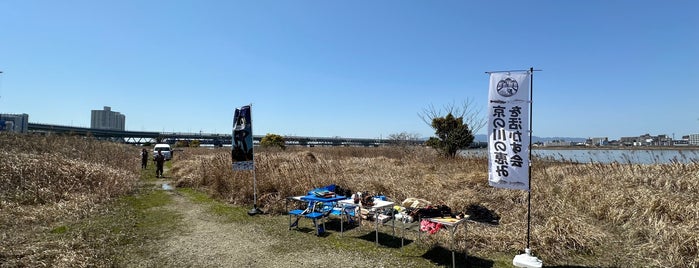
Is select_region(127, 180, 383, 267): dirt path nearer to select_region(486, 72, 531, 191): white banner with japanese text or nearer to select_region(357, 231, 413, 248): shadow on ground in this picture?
select_region(357, 231, 413, 248): shadow on ground

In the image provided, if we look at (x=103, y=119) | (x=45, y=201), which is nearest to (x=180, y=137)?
(x=103, y=119)

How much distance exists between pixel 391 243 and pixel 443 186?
13.5 ft

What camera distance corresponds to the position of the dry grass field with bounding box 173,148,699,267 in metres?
5.12

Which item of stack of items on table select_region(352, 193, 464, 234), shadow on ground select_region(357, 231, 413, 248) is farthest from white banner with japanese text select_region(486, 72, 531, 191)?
shadow on ground select_region(357, 231, 413, 248)

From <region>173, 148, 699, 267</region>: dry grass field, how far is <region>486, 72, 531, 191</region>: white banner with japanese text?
4.16 ft

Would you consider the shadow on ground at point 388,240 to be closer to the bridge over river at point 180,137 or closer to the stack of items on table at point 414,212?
the stack of items on table at point 414,212

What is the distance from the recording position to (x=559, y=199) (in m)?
7.90

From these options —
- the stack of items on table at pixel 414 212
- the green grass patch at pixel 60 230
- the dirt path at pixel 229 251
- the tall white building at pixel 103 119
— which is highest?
the tall white building at pixel 103 119

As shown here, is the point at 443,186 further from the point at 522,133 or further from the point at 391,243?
the point at 522,133

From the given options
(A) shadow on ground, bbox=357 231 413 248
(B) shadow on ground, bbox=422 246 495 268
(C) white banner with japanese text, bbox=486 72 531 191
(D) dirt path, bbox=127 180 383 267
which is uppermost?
(C) white banner with japanese text, bbox=486 72 531 191

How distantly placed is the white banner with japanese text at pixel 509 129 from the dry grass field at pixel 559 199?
1268 millimetres

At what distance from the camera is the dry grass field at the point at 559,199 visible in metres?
5.12

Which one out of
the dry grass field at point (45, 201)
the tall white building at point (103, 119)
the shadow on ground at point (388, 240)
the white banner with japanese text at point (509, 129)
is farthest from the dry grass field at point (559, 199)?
the tall white building at point (103, 119)

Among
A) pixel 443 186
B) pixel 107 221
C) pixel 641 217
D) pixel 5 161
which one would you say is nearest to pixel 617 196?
pixel 641 217
